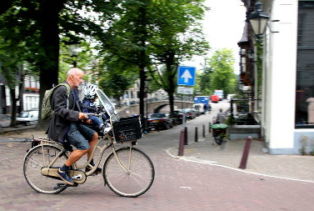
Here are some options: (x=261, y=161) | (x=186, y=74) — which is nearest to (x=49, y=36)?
(x=186, y=74)

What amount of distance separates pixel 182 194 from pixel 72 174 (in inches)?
67.0

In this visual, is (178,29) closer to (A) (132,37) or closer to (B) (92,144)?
(A) (132,37)

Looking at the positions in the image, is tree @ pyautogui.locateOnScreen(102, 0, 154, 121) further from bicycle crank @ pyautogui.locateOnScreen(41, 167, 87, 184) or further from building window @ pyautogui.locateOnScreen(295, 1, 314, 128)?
bicycle crank @ pyautogui.locateOnScreen(41, 167, 87, 184)

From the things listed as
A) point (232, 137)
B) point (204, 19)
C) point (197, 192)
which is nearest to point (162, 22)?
point (204, 19)

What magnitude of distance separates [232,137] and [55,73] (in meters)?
7.68

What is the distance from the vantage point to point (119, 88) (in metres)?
37.5

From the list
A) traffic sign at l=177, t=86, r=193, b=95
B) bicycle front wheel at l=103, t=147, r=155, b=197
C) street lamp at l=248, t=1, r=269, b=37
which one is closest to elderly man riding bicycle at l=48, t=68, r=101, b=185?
bicycle front wheel at l=103, t=147, r=155, b=197

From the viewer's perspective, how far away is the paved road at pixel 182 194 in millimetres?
5243

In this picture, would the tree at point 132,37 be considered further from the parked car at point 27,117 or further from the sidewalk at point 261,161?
the parked car at point 27,117

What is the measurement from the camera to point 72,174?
5.63 m

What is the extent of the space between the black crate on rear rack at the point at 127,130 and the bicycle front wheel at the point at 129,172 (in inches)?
9.5

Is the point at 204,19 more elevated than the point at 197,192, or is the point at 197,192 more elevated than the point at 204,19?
the point at 204,19

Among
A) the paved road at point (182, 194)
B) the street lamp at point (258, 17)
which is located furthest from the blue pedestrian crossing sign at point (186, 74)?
the paved road at point (182, 194)

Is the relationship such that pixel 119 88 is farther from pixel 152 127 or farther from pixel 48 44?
pixel 48 44
